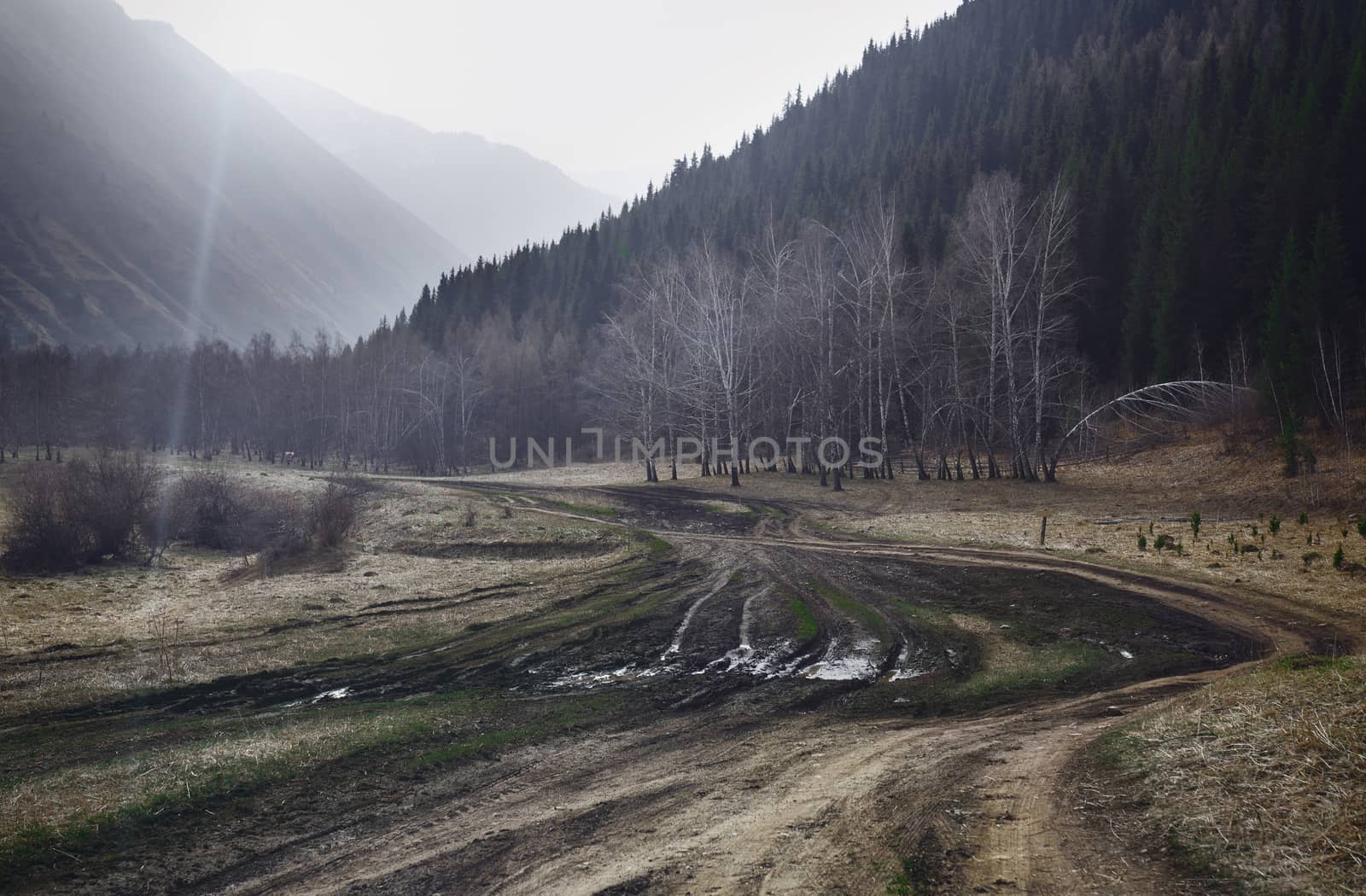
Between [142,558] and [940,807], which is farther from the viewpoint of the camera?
[142,558]

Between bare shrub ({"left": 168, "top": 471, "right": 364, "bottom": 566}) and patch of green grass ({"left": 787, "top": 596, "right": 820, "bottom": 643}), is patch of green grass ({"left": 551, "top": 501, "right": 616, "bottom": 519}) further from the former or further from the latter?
patch of green grass ({"left": 787, "top": 596, "right": 820, "bottom": 643})

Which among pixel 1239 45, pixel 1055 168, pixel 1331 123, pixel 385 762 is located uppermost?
pixel 1239 45

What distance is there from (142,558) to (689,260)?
97.2 ft

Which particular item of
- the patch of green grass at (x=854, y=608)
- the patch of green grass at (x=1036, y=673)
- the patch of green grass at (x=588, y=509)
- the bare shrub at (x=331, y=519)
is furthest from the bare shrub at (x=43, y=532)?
the patch of green grass at (x=1036, y=673)

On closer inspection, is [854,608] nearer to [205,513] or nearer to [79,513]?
[79,513]

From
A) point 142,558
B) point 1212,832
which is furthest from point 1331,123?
point 142,558

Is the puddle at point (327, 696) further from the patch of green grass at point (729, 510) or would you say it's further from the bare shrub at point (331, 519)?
the patch of green grass at point (729, 510)

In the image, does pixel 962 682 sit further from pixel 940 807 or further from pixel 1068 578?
pixel 1068 578

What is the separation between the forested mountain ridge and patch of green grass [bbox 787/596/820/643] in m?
25.6

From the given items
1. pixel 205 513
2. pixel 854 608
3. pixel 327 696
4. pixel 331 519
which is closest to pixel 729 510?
pixel 854 608

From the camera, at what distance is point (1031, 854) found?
5289 mm

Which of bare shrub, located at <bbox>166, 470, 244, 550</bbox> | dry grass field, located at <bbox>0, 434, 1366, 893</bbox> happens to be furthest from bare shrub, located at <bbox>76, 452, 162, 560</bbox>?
dry grass field, located at <bbox>0, 434, 1366, 893</bbox>

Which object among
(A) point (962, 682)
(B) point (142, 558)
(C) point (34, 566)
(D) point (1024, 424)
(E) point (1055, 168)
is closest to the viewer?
(A) point (962, 682)

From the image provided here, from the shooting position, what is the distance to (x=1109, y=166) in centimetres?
5756
